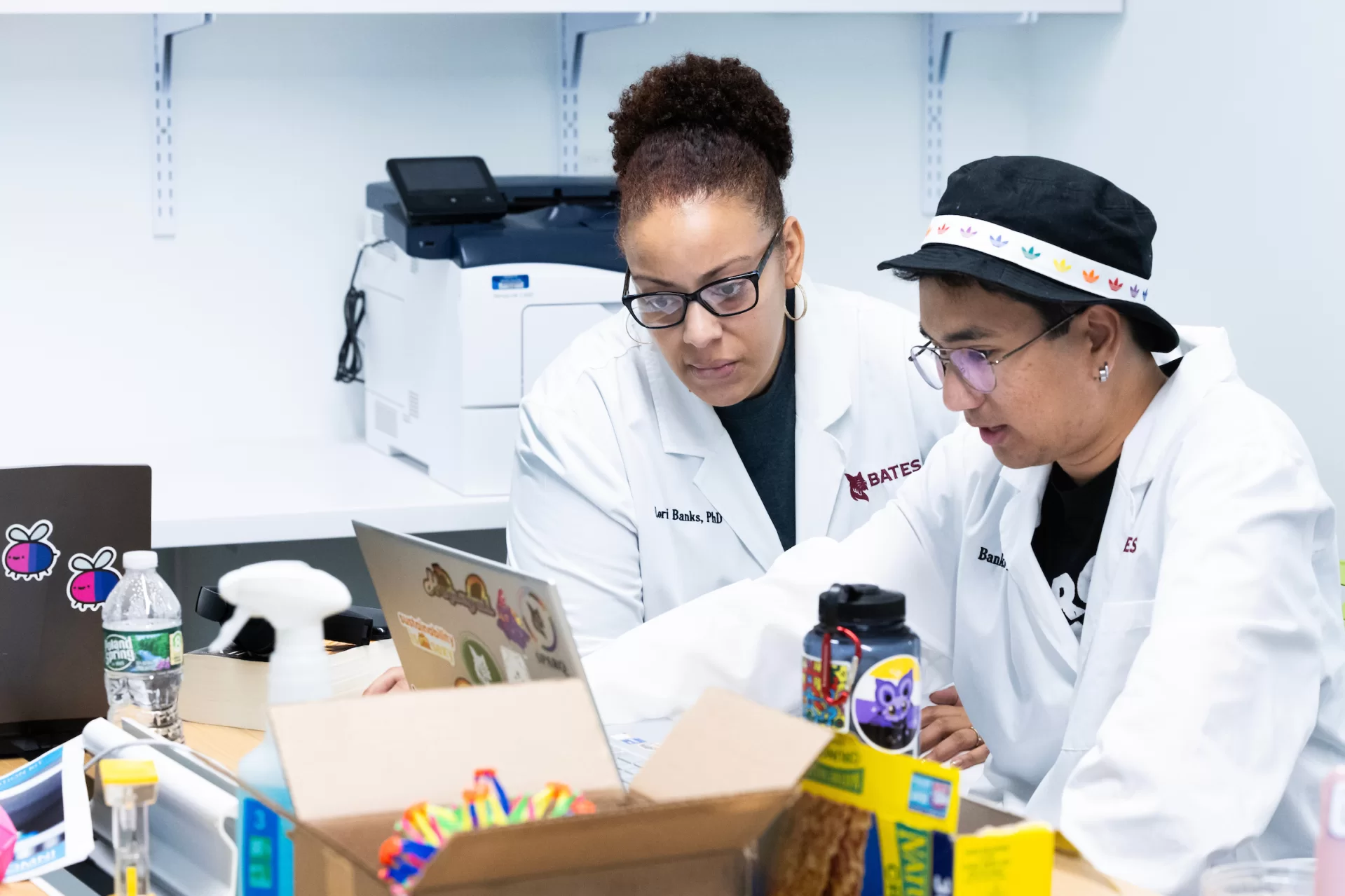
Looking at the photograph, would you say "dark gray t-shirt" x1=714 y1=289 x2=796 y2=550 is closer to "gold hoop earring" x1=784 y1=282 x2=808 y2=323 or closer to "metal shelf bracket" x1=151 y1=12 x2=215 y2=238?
"gold hoop earring" x1=784 y1=282 x2=808 y2=323

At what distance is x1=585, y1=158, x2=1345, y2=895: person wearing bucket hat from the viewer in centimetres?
108

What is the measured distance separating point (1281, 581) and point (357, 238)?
7.26 ft

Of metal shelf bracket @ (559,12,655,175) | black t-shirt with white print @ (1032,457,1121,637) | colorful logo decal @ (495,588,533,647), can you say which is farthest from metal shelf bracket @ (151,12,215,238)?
colorful logo decal @ (495,588,533,647)

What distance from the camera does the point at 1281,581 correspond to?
1.15m

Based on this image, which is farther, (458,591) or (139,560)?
(139,560)

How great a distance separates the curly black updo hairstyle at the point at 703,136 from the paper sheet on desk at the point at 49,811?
2.85 feet

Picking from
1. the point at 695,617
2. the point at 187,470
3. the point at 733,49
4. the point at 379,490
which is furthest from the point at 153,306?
the point at 695,617

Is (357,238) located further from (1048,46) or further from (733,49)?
(1048,46)

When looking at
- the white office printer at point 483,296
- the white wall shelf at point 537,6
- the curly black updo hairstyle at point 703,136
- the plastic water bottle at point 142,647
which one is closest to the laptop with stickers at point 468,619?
the plastic water bottle at point 142,647

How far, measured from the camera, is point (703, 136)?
5.78 ft

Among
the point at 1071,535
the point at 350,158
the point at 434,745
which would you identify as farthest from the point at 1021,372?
the point at 350,158

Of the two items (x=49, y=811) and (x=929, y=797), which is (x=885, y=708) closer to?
(x=929, y=797)

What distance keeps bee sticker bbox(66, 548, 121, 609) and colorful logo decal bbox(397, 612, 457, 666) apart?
37 cm

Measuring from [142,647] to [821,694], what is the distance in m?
0.70
